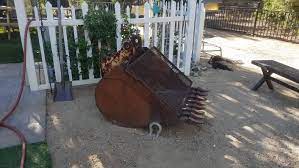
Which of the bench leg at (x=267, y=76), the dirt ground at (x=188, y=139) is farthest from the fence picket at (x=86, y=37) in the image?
the bench leg at (x=267, y=76)

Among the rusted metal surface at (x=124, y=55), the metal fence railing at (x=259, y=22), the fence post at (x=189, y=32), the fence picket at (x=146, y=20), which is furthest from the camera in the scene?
the metal fence railing at (x=259, y=22)

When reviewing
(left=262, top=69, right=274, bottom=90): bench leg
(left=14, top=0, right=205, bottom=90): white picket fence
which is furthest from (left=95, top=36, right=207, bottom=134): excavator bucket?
(left=262, top=69, right=274, bottom=90): bench leg

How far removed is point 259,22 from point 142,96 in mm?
9616

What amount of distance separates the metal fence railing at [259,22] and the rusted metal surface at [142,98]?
25.4ft

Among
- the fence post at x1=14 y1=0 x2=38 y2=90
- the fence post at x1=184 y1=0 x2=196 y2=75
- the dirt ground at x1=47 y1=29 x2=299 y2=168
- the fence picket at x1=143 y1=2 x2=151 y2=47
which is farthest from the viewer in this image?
the fence post at x1=184 y1=0 x2=196 y2=75

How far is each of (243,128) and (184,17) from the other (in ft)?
7.90

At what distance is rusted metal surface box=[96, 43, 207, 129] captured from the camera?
334cm

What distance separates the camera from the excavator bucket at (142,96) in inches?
132

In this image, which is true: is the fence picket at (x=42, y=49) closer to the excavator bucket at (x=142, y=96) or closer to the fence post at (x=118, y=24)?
the fence post at (x=118, y=24)

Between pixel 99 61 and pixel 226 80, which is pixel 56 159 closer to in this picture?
pixel 99 61

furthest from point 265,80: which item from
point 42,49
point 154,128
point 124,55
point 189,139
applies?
point 42,49

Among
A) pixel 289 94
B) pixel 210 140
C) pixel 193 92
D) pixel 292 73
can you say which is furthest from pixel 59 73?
pixel 289 94

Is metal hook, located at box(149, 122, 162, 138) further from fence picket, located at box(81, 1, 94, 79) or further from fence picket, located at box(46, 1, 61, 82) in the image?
fence picket, located at box(46, 1, 61, 82)

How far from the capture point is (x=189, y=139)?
3430 mm
